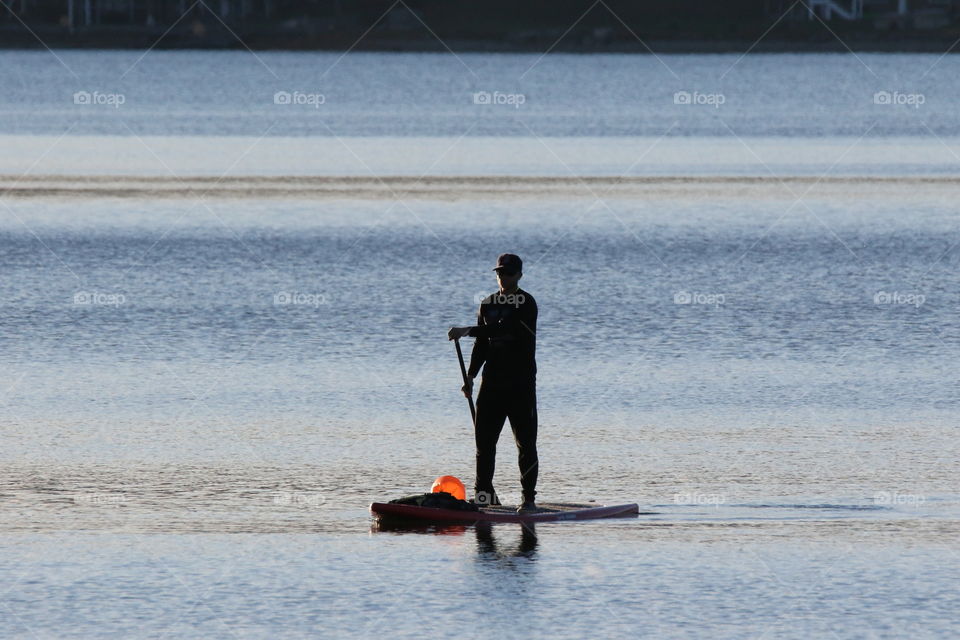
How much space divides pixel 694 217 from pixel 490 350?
2476 cm

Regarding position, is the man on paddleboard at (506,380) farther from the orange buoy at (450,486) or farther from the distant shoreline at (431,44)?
the distant shoreline at (431,44)

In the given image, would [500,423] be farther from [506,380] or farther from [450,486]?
[450,486]

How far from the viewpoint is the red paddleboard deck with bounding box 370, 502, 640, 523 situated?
13.0 metres

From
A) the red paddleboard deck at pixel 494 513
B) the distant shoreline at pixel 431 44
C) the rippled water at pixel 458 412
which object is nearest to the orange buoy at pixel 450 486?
the red paddleboard deck at pixel 494 513

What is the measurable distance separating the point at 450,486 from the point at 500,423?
563mm

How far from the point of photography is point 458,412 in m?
17.4

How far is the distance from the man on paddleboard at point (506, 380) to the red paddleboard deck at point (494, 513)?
123 mm

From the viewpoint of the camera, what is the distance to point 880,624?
10609 millimetres

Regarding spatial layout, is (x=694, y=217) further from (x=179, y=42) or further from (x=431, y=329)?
(x=179, y=42)

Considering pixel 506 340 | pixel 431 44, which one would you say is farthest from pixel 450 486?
pixel 431 44

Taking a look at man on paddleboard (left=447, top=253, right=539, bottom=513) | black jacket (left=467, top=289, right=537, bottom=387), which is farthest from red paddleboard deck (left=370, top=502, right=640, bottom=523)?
black jacket (left=467, top=289, right=537, bottom=387)

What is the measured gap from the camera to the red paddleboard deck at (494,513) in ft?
42.8

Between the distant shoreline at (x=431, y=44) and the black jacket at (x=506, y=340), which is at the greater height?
the distant shoreline at (x=431, y=44)

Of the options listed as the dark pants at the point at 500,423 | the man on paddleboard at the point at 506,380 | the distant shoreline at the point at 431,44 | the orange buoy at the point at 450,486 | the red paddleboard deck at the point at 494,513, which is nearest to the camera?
the red paddleboard deck at the point at 494,513
